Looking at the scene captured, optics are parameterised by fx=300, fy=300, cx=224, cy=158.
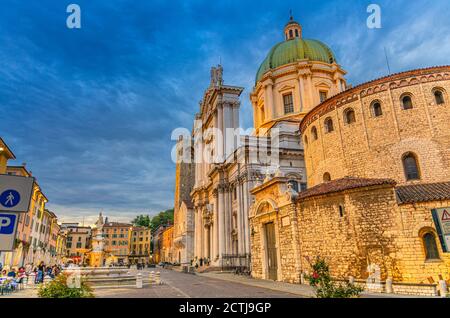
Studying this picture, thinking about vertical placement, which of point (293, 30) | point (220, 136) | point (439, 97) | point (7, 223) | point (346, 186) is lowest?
point (7, 223)

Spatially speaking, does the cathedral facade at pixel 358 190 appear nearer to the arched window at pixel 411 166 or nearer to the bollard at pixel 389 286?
the arched window at pixel 411 166

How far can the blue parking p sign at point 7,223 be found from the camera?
15.8 feet

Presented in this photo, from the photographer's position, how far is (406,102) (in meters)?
19.8

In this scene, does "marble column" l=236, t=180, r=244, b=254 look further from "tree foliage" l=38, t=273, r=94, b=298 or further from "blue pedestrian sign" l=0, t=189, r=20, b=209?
"blue pedestrian sign" l=0, t=189, r=20, b=209

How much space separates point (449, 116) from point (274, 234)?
43.0 feet

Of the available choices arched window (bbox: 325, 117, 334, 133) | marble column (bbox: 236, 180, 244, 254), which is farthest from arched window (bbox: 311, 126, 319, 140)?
marble column (bbox: 236, 180, 244, 254)

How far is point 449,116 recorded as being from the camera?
60.2 feet

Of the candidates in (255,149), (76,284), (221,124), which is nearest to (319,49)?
(221,124)

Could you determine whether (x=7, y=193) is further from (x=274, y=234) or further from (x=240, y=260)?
(x=240, y=260)

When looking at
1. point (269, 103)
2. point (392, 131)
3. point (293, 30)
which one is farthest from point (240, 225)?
point (293, 30)

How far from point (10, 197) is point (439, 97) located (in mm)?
22744

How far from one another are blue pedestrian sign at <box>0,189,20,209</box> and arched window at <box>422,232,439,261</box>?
15568 millimetres

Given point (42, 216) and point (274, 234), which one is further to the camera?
point (42, 216)

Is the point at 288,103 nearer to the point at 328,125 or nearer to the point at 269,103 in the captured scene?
the point at 269,103
